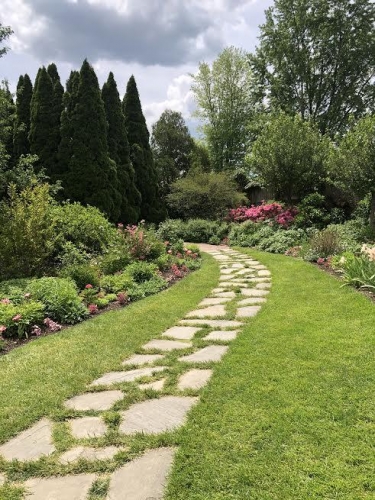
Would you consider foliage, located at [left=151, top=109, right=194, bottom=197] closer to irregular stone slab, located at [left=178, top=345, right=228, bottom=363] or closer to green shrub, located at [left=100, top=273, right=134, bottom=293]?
green shrub, located at [left=100, top=273, right=134, bottom=293]

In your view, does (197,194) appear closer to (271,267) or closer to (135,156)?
(135,156)

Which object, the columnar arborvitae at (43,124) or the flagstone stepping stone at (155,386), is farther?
the columnar arborvitae at (43,124)

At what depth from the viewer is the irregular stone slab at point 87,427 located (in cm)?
226

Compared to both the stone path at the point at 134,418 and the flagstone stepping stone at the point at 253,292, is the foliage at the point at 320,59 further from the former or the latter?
the stone path at the point at 134,418

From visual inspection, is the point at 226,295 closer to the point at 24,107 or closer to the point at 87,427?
the point at 87,427

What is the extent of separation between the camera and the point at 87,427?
7.72ft

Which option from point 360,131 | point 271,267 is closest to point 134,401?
point 271,267

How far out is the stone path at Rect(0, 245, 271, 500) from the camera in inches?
72.7

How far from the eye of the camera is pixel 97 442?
216 centimetres

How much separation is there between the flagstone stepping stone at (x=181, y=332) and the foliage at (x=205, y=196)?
12.6 metres

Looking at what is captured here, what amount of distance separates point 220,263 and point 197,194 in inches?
323

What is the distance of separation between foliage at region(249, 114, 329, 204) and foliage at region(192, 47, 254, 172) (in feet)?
31.7

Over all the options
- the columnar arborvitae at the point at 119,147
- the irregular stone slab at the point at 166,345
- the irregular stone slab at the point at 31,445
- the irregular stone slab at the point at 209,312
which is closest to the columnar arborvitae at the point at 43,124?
the columnar arborvitae at the point at 119,147

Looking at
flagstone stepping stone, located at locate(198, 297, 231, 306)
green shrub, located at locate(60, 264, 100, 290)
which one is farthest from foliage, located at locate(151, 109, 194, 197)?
flagstone stepping stone, located at locate(198, 297, 231, 306)
